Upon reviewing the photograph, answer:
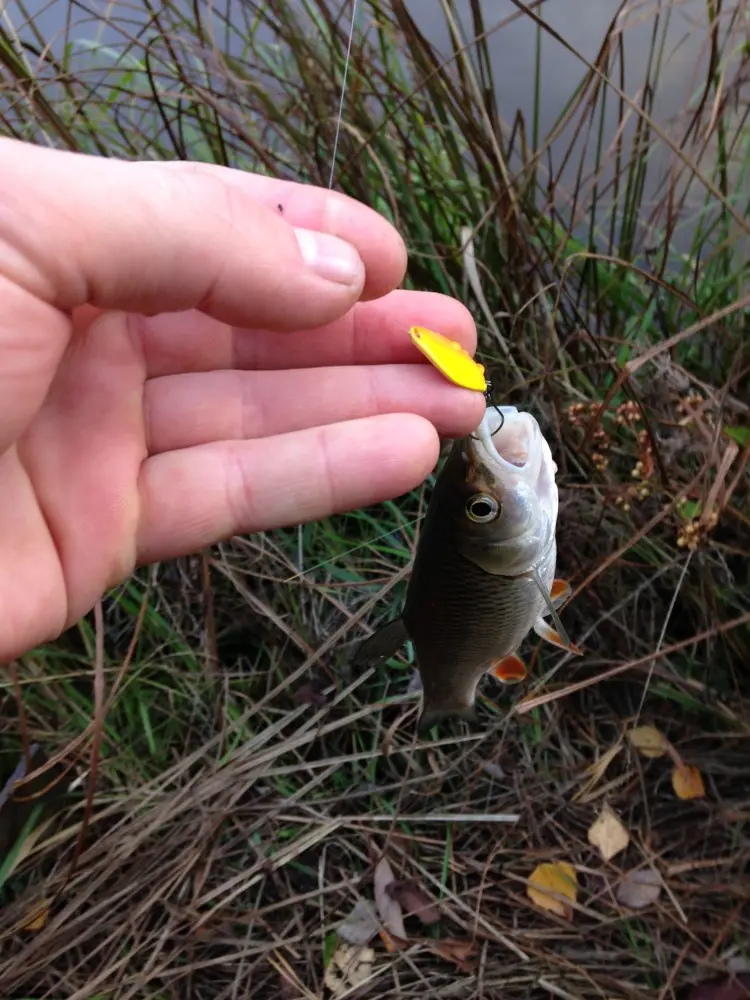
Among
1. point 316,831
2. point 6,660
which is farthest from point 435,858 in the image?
point 6,660

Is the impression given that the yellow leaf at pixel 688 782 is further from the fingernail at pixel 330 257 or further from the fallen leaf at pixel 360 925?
the fingernail at pixel 330 257

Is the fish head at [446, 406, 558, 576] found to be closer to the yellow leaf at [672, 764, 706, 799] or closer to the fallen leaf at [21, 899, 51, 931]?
the yellow leaf at [672, 764, 706, 799]

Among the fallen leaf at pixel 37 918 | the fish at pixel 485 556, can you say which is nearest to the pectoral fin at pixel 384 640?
the fish at pixel 485 556

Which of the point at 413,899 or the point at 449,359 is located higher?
the point at 449,359

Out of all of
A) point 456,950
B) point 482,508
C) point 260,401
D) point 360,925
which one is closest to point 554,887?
point 456,950

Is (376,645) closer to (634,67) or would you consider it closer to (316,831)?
(316,831)

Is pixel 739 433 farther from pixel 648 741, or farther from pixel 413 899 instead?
pixel 413 899
